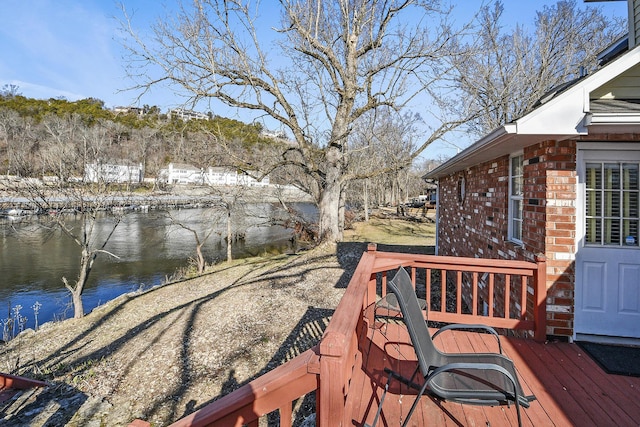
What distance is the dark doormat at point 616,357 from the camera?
317cm

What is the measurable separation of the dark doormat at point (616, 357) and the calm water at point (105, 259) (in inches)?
500

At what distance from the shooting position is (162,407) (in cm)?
449

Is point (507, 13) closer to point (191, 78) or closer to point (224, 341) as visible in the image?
point (191, 78)

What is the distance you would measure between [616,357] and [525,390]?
1.51 meters

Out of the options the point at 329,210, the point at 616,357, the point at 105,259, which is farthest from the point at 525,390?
the point at 105,259

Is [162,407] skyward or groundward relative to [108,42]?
groundward

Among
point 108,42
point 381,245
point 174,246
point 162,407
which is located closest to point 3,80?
point 174,246

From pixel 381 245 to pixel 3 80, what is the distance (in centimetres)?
7093

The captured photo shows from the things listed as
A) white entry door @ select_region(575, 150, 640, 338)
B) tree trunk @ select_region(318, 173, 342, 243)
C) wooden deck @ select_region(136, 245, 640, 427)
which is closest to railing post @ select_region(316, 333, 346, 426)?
wooden deck @ select_region(136, 245, 640, 427)

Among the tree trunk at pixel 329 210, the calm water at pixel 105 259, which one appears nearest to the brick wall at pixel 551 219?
the tree trunk at pixel 329 210

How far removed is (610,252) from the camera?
3891mm

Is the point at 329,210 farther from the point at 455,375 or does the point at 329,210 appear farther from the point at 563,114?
the point at 455,375

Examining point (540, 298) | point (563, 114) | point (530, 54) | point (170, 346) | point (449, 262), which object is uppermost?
point (530, 54)

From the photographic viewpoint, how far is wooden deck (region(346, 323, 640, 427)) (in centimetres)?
236
